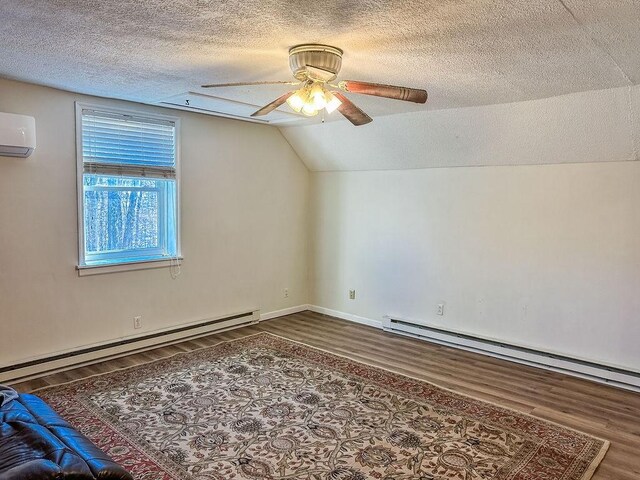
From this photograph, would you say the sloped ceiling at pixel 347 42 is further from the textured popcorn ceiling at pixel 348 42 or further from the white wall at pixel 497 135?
the white wall at pixel 497 135

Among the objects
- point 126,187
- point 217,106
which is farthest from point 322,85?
point 126,187

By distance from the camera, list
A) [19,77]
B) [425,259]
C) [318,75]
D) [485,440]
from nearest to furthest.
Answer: [318,75] < [485,440] < [19,77] < [425,259]

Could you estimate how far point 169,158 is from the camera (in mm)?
4605

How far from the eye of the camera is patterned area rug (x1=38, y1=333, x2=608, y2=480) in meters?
2.61

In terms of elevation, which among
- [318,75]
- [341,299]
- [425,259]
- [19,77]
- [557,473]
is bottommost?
[557,473]

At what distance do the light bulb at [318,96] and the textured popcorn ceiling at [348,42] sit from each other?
0.86ft

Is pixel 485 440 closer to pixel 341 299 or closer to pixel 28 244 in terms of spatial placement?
pixel 341 299

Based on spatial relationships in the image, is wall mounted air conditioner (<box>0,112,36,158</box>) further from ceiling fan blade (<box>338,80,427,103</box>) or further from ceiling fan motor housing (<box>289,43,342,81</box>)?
ceiling fan blade (<box>338,80,427,103</box>)

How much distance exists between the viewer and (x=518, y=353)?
4.38 meters

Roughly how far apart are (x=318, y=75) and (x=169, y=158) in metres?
2.54

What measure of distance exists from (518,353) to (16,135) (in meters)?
4.58

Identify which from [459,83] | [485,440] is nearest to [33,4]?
[459,83]

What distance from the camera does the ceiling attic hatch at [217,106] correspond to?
13.1ft

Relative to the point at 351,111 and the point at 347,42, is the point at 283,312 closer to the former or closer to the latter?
the point at 351,111
